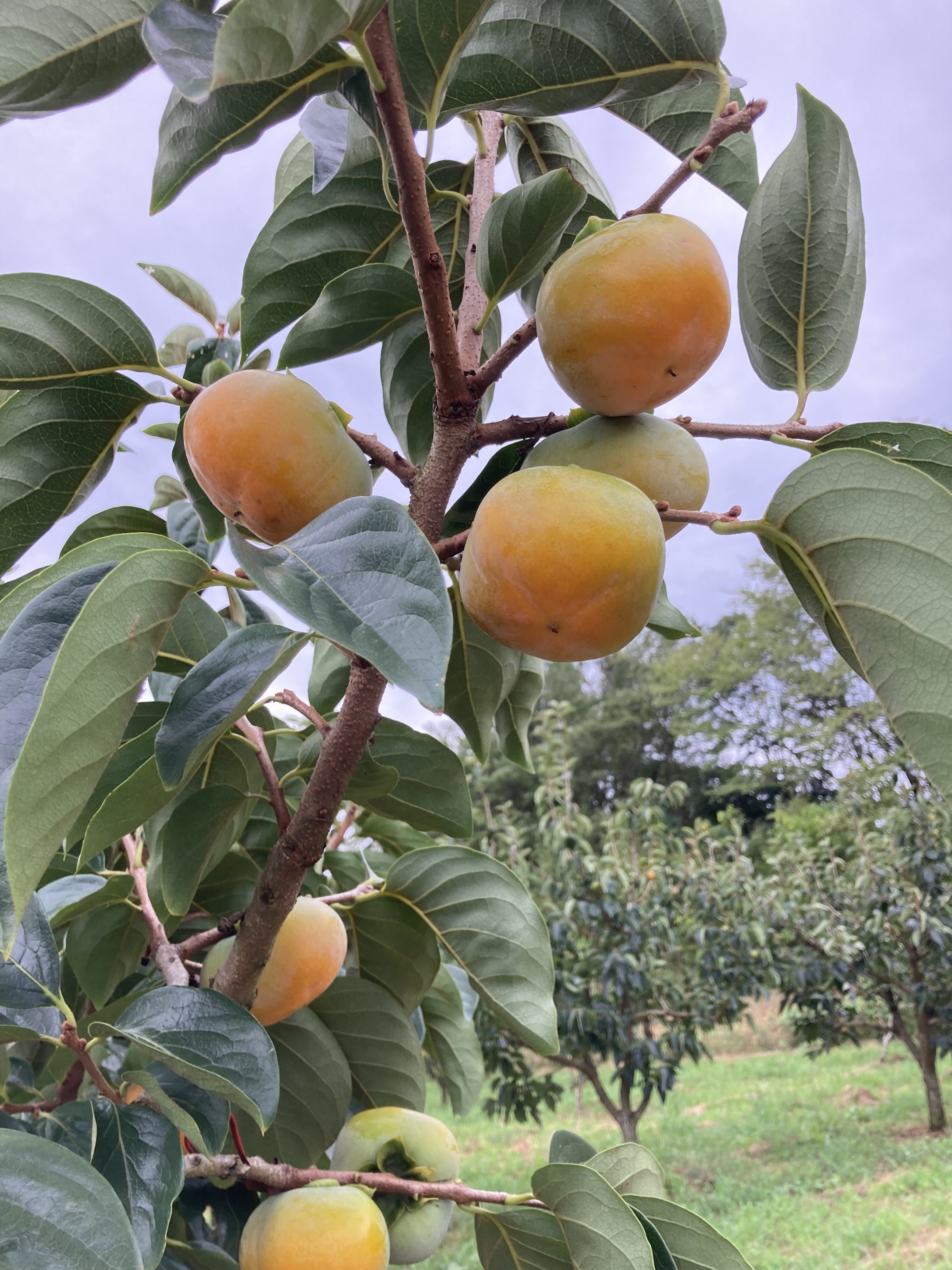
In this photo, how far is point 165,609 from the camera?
1.48 ft

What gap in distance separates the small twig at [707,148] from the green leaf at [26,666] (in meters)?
0.36

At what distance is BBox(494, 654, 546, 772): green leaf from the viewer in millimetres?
838

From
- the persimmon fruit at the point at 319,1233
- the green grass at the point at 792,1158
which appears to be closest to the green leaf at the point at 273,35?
the persimmon fruit at the point at 319,1233

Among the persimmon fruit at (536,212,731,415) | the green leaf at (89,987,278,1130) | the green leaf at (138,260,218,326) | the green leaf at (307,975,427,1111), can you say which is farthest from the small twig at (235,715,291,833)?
the green leaf at (138,260,218,326)

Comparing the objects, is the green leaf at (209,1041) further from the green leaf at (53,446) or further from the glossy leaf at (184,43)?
the glossy leaf at (184,43)

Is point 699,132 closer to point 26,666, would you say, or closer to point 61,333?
point 61,333

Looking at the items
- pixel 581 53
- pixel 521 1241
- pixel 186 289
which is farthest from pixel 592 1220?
pixel 186 289

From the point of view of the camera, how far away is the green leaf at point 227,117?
520 millimetres

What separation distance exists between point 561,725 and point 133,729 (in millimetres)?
5162

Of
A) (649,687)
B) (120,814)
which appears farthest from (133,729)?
(649,687)

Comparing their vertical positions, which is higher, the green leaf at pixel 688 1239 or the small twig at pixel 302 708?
the small twig at pixel 302 708

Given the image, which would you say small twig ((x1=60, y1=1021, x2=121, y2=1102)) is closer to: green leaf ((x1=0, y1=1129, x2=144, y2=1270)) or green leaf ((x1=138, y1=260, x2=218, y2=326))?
green leaf ((x1=0, y1=1129, x2=144, y2=1270))

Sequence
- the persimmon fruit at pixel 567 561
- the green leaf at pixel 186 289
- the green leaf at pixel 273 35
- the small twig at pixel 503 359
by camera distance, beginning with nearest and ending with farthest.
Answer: the green leaf at pixel 273 35 < the persimmon fruit at pixel 567 561 < the small twig at pixel 503 359 < the green leaf at pixel 186 289

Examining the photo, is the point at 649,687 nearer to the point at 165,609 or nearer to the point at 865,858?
the point at 865,858
